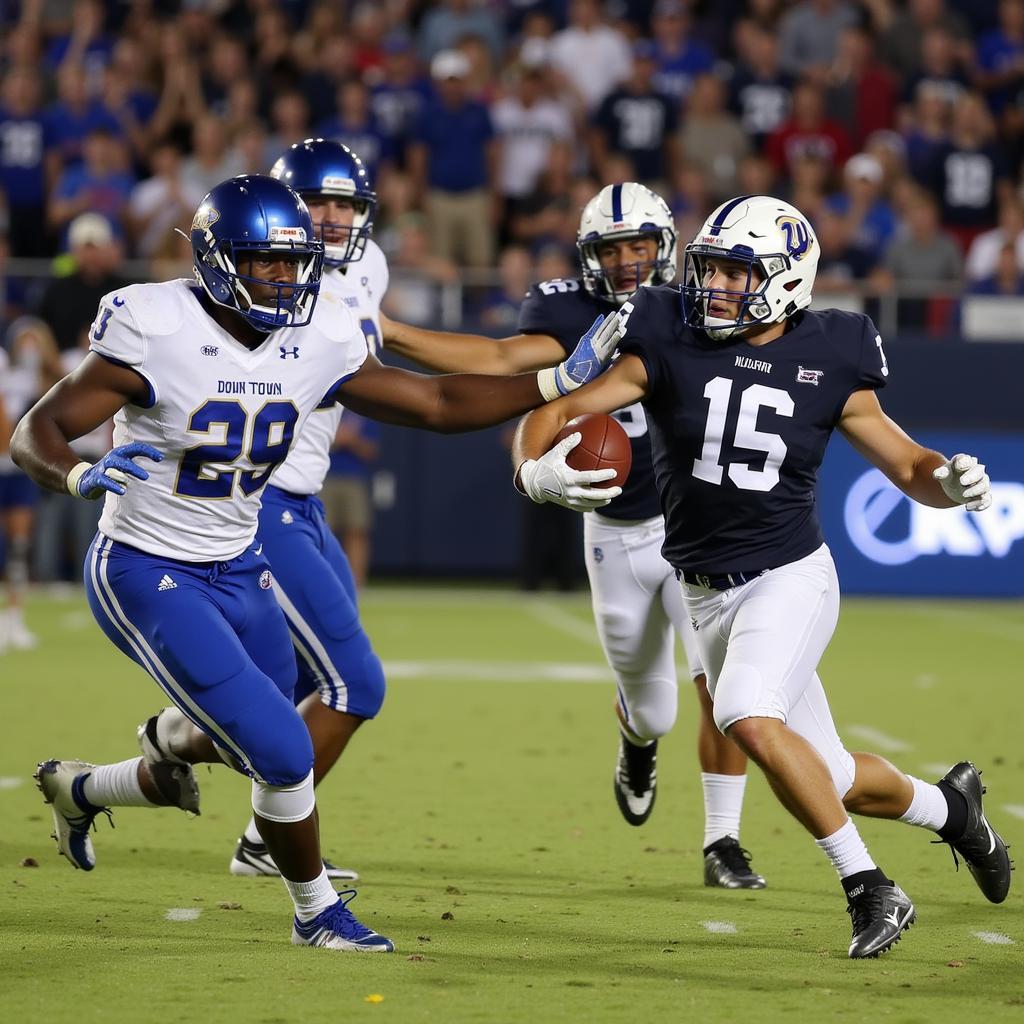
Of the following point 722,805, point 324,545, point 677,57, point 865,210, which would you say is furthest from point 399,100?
point 722,805

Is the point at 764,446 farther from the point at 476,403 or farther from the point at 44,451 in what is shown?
the point at 44,451

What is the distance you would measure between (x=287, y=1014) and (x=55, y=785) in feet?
4.78

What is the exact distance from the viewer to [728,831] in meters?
4.93

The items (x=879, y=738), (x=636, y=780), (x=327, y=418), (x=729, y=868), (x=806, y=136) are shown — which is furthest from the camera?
(x=806, y=136)

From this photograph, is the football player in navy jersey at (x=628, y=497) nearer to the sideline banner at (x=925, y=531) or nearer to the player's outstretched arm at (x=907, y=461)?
the player's outstretched arm at (x=907, y=461)

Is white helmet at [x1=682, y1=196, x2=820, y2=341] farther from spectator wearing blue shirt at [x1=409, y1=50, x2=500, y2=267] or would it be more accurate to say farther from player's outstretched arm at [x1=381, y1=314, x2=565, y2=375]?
spectator wearing blue shirt at [x1=409, y1=50, x2=500, y2=267]

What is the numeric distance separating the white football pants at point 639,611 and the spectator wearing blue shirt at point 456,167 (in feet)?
28.2

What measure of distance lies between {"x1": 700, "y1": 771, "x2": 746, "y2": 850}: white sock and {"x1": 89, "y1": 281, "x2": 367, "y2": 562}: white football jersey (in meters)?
1.57

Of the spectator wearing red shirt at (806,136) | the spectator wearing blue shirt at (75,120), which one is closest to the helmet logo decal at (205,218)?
the spectator wearing blue shirt at (75,120)

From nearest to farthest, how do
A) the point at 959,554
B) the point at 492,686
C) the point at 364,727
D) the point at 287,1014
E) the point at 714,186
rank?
the point at 287,1014 → the point at 364,727 → the point at 492,686 → the point at 959,554 → the point at 714,186

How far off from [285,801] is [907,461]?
1.63 m

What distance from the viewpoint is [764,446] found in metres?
4.25

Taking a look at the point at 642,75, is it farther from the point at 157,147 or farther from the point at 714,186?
the point at 157,147

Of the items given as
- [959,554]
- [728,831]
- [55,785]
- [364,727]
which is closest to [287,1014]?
[55,785]
